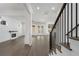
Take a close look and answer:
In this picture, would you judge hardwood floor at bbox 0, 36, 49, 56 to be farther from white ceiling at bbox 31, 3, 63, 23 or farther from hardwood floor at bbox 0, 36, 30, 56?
white ceiling at bbox 31, 3, 63, 23

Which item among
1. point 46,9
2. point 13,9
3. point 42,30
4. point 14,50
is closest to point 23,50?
point 14,50

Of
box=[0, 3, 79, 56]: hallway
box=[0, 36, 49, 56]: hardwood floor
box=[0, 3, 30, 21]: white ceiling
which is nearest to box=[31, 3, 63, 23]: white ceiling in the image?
box=[0, 3, 79, 56]: hallway

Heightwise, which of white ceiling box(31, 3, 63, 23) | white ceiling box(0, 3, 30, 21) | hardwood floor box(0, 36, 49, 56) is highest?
white ceiling box(31, 3, 63, 23)

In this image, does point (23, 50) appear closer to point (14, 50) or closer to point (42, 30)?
point (14, 50)

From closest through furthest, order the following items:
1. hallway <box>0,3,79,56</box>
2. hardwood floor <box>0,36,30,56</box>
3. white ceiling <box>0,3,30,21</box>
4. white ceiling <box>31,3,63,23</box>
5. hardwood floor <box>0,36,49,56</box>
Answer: hallway <box>0,3,79,56</box> → hardwood floor <box>0,36,30,56</box> → hardwood floor <box>0,36,49,56</box> → white ceiling <box>0,3,30,21</box> → white ceiling <box>31,3,63,23</box>

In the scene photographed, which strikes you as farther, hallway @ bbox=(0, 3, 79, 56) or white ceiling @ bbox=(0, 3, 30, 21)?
white ceiling @ bbox=(0, 3, 30, 21)

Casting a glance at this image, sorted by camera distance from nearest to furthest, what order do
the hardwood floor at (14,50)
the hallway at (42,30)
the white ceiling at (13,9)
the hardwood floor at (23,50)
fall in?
1. the hallway at (42,30)
2. the hardwood floor at (14,50)
3. the hardwood floor at (23,50)
4. the white ceiling at (13,9)

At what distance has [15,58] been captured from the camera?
76.7 inches

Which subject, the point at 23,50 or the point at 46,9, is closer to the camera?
the point at 23,50

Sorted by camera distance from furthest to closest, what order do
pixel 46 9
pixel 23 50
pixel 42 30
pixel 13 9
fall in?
pixel 42 30
pixel 46 9
pixel 13 9
pixel 23 50

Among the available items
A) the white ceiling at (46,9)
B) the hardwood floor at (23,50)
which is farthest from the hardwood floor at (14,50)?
the white ceiling at (46,9)

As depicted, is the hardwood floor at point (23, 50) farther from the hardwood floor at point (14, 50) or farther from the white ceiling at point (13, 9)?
the white ceiling at point (13, 9)

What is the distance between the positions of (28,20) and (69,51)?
19.5ft

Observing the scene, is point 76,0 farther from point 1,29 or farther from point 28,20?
point 1,29
